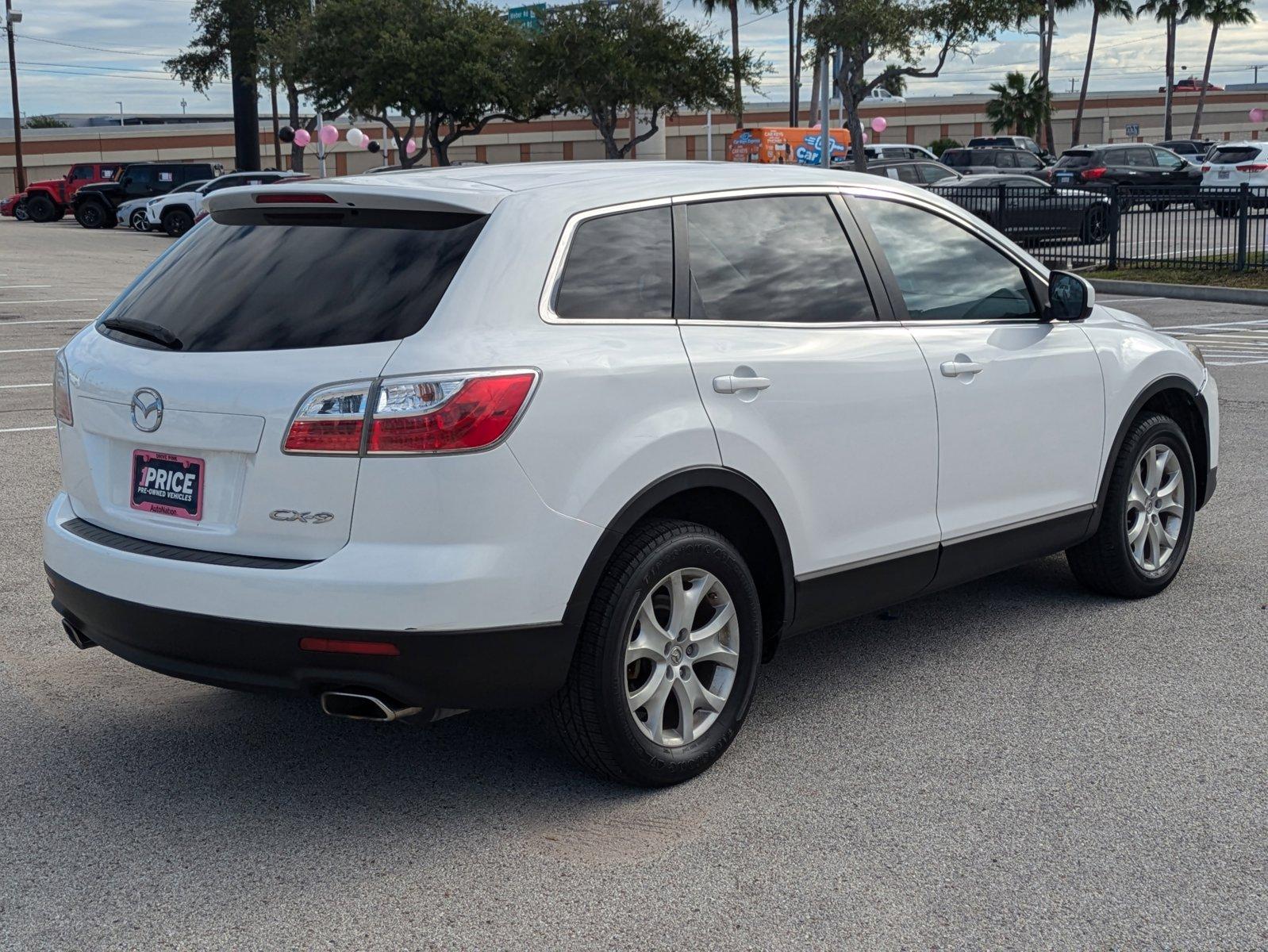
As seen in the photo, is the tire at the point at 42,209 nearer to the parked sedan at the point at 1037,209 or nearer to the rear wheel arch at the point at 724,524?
the parked sedan at the point at 1037,209

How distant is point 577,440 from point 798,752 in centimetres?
134

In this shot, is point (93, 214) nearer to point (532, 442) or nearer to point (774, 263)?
point (774, 263)

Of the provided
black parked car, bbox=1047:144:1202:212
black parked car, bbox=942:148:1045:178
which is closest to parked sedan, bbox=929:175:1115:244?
black parked car, bbox=1047:144:1202:212

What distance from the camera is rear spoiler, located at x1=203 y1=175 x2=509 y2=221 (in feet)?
13.2

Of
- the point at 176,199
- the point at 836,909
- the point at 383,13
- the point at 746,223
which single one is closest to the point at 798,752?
the point at 836,909

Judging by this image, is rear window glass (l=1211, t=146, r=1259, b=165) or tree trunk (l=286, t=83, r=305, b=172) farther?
tree trunk (l=286, t=83, r=305, b=172)

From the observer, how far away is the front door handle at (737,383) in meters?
4.21

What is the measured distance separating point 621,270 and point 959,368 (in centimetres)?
143

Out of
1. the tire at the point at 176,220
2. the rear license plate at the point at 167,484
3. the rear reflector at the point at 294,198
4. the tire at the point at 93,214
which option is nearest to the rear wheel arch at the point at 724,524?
the rear license plate at the point at 167,484

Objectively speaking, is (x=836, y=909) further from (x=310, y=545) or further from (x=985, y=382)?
(x=985, y=382)

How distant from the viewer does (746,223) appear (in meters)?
4.60

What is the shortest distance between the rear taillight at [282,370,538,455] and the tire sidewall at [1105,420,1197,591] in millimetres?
3115

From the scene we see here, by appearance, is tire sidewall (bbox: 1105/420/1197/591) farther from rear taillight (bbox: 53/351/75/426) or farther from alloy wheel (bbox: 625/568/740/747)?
rear taillight (bbox: 53/351/75/426)

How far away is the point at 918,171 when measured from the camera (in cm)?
3269
